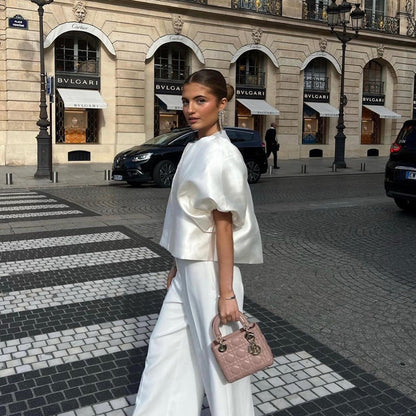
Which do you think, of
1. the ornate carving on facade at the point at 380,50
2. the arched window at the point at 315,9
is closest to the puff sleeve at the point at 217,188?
the arched window at the point at 315,9

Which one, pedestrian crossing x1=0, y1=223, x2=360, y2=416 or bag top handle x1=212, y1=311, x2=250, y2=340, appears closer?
bag top handle x1=212, y1=311, x2=250, y2=340

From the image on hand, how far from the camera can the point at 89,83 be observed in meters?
22.6

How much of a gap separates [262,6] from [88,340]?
25.7 meters

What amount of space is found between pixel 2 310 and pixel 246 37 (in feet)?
77.7

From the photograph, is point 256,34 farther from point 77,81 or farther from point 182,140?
point 182,140

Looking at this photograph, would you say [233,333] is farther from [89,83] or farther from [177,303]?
[89,83]

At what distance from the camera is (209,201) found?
223 cm

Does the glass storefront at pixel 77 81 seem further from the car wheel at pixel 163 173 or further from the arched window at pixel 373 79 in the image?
the arched window at pixel 373 79

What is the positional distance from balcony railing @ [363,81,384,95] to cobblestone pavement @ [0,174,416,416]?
2361cm

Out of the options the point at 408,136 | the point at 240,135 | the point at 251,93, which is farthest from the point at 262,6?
the point at 408,136

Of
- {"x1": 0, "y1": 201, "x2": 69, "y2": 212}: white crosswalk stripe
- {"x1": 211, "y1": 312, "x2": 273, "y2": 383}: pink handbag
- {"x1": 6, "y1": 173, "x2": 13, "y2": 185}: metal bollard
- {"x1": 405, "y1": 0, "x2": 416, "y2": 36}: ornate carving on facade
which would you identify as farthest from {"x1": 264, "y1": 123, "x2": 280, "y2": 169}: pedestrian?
{"x1": 211, "y1": 312, "x2": 273, "y2": 383}: pink handbag

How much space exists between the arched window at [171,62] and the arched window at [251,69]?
120 inches

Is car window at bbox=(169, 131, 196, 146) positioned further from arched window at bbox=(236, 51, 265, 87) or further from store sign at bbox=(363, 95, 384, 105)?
store sign at bbox=(363, 95, 384, 105)

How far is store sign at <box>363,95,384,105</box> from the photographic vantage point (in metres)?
31.0
